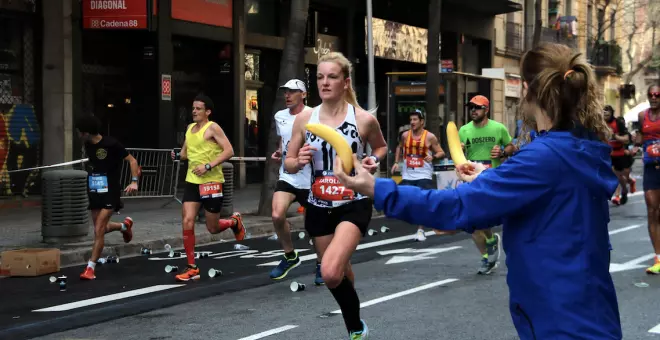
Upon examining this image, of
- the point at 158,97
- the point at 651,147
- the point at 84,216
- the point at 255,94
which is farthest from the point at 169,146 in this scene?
the point at 651,147

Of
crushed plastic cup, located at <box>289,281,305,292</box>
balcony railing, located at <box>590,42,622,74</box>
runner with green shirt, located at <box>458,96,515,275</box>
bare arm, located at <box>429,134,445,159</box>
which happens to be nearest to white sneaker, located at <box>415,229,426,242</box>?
bare arm, located at <box>429,134,445,159</box>

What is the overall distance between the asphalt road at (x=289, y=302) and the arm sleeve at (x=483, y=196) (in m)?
4.11

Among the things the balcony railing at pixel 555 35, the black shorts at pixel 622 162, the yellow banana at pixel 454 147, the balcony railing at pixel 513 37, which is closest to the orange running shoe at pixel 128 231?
the yellow banana at pixel 454 147

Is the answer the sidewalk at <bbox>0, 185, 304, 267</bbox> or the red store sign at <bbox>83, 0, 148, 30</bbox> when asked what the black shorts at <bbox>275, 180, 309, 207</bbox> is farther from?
the red store sign at <bbox>83, 0, 148, 30</bbox>

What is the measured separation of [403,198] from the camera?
2.84m

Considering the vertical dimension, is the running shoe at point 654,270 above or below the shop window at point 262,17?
below

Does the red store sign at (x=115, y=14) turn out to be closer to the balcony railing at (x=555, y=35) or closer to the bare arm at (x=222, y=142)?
the bare arm at (x=222, y=142)

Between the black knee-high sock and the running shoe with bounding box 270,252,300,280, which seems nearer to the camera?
the black knee-high sock

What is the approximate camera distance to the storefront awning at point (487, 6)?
1377 inches

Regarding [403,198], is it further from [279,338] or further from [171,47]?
[171,47]

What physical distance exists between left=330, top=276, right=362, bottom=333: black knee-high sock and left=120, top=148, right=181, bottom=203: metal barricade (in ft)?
40.7

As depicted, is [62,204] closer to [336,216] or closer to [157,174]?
[157,174]

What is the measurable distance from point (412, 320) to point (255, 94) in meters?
18.2

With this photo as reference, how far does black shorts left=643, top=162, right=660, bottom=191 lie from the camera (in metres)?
10.2
